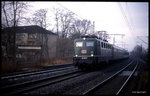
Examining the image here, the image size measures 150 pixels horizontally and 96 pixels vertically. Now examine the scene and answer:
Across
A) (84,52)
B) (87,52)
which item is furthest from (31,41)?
(87,52)

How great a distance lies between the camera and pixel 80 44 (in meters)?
17.3

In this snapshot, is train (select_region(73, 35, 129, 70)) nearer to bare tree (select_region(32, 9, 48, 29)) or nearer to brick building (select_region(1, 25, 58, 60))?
brick building (select_region(1, 25, 58, 60))

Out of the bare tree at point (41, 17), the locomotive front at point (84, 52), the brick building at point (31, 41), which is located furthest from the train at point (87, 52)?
the bare tree at point (41, 17)

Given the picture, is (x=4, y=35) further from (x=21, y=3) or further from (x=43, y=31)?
(x=43, y=31)

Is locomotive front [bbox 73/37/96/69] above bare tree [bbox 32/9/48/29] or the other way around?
the other way around

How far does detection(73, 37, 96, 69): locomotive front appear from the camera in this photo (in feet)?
53.0

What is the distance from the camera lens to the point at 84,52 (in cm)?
1670

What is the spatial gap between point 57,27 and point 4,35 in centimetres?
2054

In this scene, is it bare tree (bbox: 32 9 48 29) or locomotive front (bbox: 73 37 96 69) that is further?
bare tree (bbox: 32 9 48 29)

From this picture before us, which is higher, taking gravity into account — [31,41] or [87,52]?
[31,41]

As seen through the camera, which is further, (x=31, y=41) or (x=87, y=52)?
(x=31, y=41)

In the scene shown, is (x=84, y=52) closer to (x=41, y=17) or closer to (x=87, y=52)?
(x=87, y=52)

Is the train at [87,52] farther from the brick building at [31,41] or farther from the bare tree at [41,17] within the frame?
the bare tree at [41,17]

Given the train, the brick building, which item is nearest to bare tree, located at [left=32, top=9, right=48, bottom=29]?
the brick building
